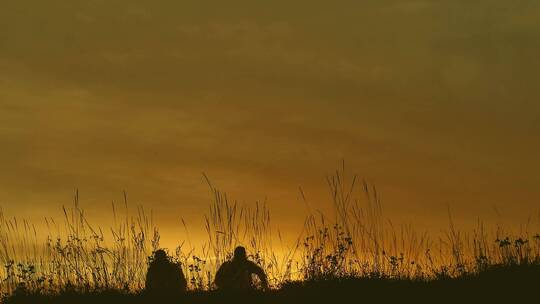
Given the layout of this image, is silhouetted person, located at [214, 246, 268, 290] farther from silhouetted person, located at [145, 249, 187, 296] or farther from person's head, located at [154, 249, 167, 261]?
person's head, located at [154, 249, 167, 261]

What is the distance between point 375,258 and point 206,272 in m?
2.72

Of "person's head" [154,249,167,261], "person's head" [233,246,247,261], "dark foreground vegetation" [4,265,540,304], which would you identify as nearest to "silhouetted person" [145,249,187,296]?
"person's head" [154,249,167,261]

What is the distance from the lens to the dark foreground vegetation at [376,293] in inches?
355

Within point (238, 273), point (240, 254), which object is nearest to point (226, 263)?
point (240, 254)

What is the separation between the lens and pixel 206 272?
11.2 m

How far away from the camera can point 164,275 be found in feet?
35.9

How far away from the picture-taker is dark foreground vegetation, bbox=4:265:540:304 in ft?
29.6

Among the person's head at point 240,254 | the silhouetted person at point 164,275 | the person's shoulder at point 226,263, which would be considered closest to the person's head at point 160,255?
the silhouetted person at point 164,275

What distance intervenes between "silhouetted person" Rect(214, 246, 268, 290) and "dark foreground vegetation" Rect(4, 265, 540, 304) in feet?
1.86

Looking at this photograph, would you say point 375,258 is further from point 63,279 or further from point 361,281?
point 63,279

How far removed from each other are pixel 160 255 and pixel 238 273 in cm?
154

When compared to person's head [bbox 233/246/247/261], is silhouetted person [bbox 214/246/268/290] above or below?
below

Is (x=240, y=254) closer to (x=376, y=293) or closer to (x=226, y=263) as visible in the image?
(x=226, y=263)

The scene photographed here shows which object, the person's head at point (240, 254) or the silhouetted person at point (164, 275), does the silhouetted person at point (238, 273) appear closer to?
the person's head at point (240, 254)
